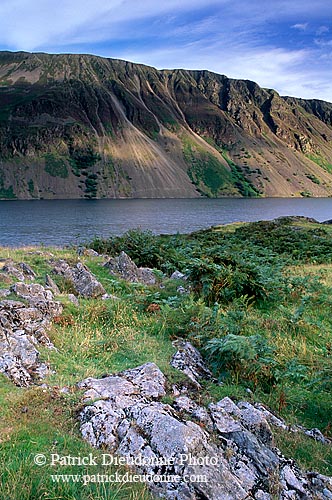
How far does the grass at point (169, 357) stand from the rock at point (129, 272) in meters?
0.53

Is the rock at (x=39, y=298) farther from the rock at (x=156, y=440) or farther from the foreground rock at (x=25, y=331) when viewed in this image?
the rock at (x=156, y=440)

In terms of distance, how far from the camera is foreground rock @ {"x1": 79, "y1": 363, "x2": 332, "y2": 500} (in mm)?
4465

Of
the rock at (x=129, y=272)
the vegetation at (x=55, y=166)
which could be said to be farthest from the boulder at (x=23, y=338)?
the vegetation at (x=55, y=166)

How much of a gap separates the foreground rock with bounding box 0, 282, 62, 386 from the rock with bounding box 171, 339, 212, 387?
2.63 meters

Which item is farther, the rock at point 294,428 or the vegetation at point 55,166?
the vegetation at point 55,166

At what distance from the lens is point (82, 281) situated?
1339 cm

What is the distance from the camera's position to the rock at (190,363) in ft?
24.4

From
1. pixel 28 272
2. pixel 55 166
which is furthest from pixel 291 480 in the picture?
pixel 55 166

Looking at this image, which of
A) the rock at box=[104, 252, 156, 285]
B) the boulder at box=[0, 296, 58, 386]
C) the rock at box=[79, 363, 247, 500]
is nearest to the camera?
the rock at box=[79, 363, 247, 500]

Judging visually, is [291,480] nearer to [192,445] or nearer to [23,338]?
[192,445]

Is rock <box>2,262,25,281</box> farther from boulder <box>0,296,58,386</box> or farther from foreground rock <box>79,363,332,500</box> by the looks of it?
foreground rock <box>79,363,332,500</box>

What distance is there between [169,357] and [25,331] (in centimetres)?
326

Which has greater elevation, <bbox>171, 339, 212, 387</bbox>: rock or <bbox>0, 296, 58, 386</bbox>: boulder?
<bbox>0, 296, 58, 386</bbox>: boulder

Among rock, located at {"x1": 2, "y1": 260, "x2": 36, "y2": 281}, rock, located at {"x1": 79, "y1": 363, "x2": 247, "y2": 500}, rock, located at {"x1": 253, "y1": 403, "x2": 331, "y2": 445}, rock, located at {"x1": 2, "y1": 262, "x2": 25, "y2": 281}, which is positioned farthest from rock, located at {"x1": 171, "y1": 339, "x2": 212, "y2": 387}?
rock, located at {"x1": 2, "y1": 260, "x2": 36, "y2": 281}
